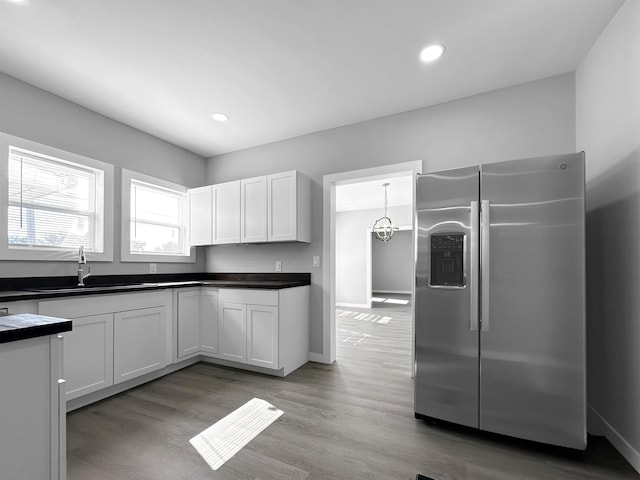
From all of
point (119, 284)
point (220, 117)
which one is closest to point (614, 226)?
point (220, 117)

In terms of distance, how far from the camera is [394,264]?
11031 mm

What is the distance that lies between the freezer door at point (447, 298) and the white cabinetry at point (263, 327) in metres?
1.38

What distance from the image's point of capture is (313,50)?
222 centimetres

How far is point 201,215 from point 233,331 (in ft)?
5.44

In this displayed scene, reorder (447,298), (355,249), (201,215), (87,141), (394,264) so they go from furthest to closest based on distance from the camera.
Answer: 1. (394,264)
2. (355,249)
3. (201,215)
4. (87,141)
5. (447,298)

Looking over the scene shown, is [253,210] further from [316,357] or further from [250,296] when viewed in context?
[316,357]

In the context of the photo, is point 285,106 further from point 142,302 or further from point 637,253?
point 637,253

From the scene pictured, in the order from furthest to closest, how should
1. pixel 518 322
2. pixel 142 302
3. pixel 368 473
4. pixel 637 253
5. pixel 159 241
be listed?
pixel 159 241 → pixel 142 302 → pixel 518 322 → pixel 637 253 → pixel 368 473

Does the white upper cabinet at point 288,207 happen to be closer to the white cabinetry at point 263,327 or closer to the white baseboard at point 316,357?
the white cabinetry at point 263,327

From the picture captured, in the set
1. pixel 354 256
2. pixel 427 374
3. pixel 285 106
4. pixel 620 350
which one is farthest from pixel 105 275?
pixel 354 256

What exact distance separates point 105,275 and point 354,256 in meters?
6.33

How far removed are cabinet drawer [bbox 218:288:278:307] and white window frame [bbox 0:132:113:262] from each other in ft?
4.15

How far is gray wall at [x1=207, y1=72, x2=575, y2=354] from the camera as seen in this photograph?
2.56 metres

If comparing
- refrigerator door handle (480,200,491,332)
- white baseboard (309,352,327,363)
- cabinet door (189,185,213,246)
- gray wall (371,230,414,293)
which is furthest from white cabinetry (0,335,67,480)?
gray wall (371,230,414,293)
